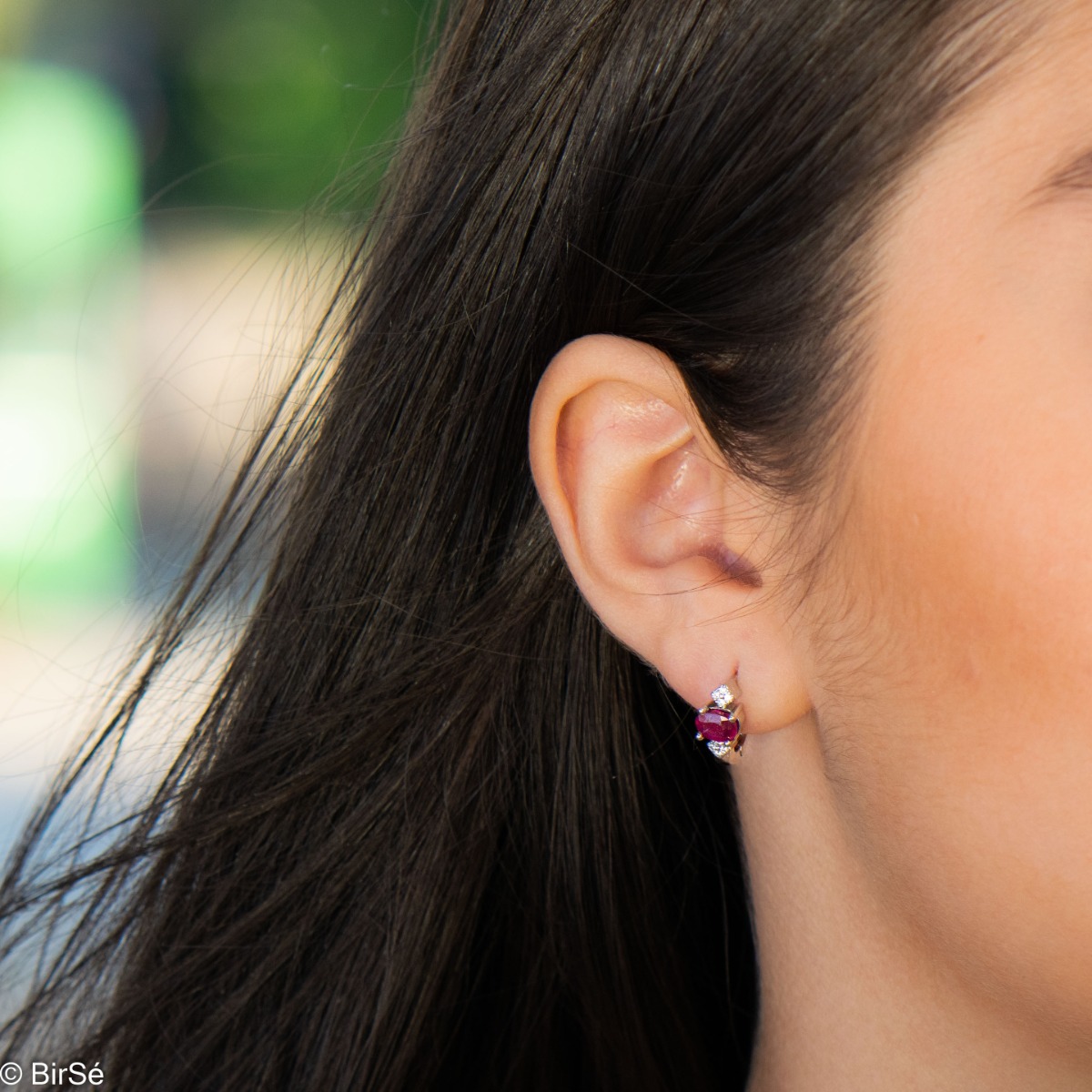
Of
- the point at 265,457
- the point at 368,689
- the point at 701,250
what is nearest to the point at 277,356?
the point at 265,457

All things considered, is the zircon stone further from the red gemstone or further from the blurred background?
the blurred background

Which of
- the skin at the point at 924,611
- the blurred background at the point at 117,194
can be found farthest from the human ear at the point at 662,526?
the blurred background at the point at 117,194

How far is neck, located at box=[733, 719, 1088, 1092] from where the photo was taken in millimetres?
915

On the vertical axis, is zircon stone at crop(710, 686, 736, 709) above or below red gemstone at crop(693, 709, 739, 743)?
above

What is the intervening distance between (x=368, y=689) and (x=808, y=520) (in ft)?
1.39

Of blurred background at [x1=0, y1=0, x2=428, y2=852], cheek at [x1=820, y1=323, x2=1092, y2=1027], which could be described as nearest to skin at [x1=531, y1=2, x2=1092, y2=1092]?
cheek at [x1=820, y1=323, x2=1092, y2=1027]

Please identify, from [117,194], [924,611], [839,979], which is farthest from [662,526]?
[117,194]

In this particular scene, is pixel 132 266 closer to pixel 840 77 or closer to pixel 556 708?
pixel 556 708

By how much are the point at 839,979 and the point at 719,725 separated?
0.81 feet

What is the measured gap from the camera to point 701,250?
0.88 metres

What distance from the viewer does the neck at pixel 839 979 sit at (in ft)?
3.00

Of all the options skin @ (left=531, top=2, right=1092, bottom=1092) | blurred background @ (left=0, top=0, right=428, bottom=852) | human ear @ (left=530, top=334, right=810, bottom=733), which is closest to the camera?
skin @ (left=531, top=2, right=1092, bottom=1092)

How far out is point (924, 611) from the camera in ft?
2.63

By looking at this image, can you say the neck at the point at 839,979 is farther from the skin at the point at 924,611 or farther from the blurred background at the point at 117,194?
the blurred background at the point at 117,194
